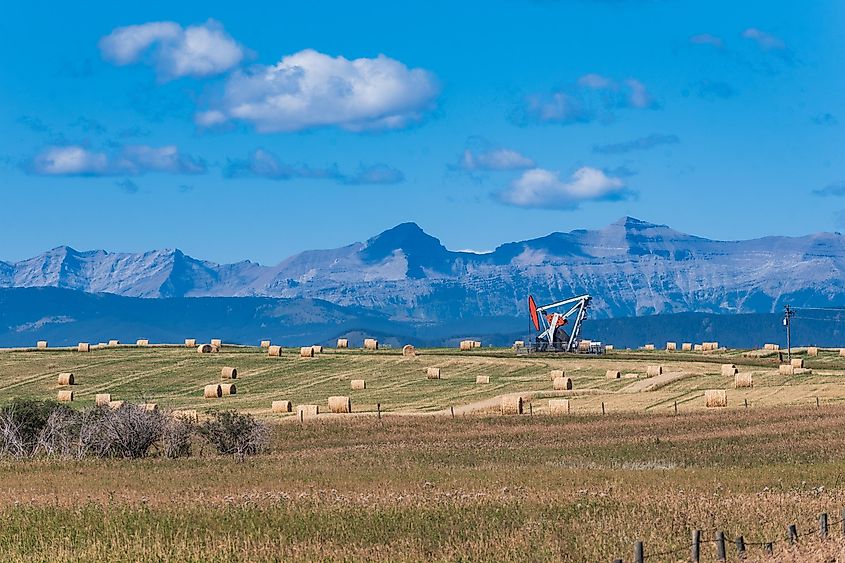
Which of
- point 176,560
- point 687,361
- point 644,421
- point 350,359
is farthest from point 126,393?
point 176,560

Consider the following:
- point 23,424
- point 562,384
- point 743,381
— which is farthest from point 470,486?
point 562,384

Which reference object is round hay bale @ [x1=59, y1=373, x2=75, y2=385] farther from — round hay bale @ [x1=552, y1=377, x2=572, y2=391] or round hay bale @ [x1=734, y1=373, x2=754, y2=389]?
round hay bale @ [x1=734, y1=373, x2=754, y2=389]

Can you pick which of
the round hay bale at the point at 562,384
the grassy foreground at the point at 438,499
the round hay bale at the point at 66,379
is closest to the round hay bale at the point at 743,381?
the round hay bale at the point at 562,384

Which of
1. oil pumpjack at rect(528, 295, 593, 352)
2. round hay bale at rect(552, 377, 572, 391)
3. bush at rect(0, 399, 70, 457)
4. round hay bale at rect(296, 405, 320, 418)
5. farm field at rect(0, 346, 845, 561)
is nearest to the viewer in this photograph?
farm field at rect(0, 346, 845, 561)

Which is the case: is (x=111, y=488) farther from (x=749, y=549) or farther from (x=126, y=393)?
(x=126, y=393)

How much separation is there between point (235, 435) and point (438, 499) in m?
18.5

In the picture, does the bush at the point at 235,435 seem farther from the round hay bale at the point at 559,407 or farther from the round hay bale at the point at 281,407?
the round hay bale at the point at 281,407

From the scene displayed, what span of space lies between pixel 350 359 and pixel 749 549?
3226 inches

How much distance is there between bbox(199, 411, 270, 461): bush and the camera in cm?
4828

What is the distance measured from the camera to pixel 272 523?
92.5ft

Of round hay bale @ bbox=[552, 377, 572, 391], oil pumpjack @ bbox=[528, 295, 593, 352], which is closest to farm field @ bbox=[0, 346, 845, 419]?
round hay bale @ bbox=[552, 377, 572, 391]

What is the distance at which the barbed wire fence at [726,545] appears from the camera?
21906 mm

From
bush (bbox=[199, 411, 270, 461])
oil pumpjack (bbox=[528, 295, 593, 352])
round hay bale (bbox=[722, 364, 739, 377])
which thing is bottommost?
bush (bbox=[199, 411, 270, 461])

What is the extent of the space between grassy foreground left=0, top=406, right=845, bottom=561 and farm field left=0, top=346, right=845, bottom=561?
84 millimetres
